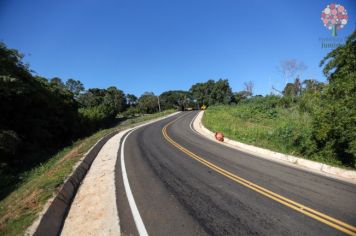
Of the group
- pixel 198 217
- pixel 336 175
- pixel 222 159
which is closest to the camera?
pixel 198 217

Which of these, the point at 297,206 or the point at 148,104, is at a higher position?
the point at 148,104

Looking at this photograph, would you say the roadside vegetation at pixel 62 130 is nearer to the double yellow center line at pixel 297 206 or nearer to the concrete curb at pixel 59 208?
the concrete curb at pixel 59 208

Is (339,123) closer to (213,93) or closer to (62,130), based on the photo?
(62,130)

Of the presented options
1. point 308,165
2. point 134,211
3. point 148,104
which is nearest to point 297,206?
point 134,211

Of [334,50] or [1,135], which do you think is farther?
[1,135]

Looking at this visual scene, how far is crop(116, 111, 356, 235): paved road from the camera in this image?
521 cm

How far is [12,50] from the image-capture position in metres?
23.7

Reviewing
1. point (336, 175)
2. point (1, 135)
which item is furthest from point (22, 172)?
point (336, 175)

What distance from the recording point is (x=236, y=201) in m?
6.56

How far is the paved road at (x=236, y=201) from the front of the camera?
521cm

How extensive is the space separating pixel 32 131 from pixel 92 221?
854 inches

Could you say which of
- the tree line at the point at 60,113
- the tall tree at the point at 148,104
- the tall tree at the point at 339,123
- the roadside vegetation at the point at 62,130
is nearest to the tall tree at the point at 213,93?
the tall tree at the point at 148,104

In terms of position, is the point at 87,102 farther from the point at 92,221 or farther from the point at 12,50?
the point at 92,221

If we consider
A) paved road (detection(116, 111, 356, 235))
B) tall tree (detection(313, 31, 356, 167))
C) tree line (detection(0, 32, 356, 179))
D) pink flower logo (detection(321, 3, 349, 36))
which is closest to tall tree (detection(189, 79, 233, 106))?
tree line (detection(0, 32, 356, 179))
